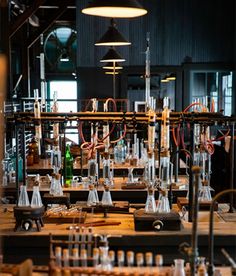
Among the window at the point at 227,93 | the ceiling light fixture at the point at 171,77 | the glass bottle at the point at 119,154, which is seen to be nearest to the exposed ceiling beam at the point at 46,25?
the ceiling light fixture at the point at 171,77

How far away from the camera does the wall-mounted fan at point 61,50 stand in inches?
558

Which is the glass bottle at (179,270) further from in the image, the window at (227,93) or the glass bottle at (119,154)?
the window at (227,93)

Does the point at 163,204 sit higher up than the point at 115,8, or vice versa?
the point at 115,8

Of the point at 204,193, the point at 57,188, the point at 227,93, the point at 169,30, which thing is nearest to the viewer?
the point at 204,193

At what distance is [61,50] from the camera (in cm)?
1416

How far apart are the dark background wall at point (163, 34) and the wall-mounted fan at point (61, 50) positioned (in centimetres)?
434

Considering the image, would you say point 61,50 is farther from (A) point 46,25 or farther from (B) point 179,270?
(B) point 179,270

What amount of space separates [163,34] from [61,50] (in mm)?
4926

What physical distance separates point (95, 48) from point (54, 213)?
6.92 metres

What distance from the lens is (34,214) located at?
3.07 meters

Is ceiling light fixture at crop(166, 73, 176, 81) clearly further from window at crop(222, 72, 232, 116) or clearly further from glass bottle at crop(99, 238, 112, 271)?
glass bottle at crop(99, 238, 112, 271)

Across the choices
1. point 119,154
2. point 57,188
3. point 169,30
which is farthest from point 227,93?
point 57,188

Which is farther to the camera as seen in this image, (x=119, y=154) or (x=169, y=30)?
(x=169, y=30)

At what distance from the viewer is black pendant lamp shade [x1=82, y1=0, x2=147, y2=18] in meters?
2.39
